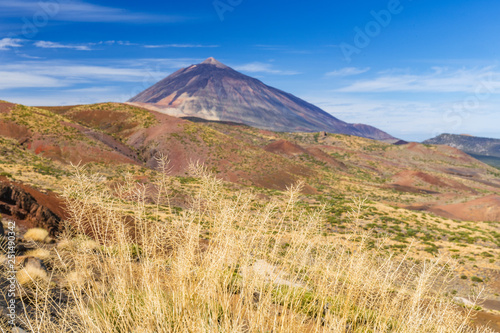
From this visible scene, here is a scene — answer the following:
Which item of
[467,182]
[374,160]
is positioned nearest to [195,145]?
[374,160]

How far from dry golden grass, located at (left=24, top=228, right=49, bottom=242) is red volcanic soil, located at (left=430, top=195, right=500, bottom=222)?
135ft

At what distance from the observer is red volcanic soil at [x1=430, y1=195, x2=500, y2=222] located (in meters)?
36.5

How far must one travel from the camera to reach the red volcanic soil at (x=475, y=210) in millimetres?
36469

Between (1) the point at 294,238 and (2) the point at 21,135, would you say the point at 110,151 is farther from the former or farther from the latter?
(1) the point at 294,238

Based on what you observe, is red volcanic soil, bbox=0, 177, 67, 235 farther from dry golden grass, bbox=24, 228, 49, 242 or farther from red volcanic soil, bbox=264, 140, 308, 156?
red volcanic soil, bbox=264, 140, 308, 156

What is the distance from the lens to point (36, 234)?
26.9 feet

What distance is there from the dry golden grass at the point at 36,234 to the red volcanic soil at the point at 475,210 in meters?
41.0

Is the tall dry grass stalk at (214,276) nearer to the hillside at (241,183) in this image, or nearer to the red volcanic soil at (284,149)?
the hillside at (241,183)

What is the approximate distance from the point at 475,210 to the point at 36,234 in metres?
45.4

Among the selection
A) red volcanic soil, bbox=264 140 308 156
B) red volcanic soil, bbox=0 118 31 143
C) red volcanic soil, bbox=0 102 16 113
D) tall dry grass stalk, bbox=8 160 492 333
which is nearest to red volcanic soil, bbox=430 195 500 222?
red volcanic soil, bbox=264 140 308 156

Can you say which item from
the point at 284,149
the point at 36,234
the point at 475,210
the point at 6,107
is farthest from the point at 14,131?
the point at 475,210

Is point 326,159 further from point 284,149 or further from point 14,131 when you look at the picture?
point 14,131

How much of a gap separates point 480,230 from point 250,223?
32.0 meters

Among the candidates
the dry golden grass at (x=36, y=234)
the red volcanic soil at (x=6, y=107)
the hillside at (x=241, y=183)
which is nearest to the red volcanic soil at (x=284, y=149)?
the hillside at (x=241, y=183)
